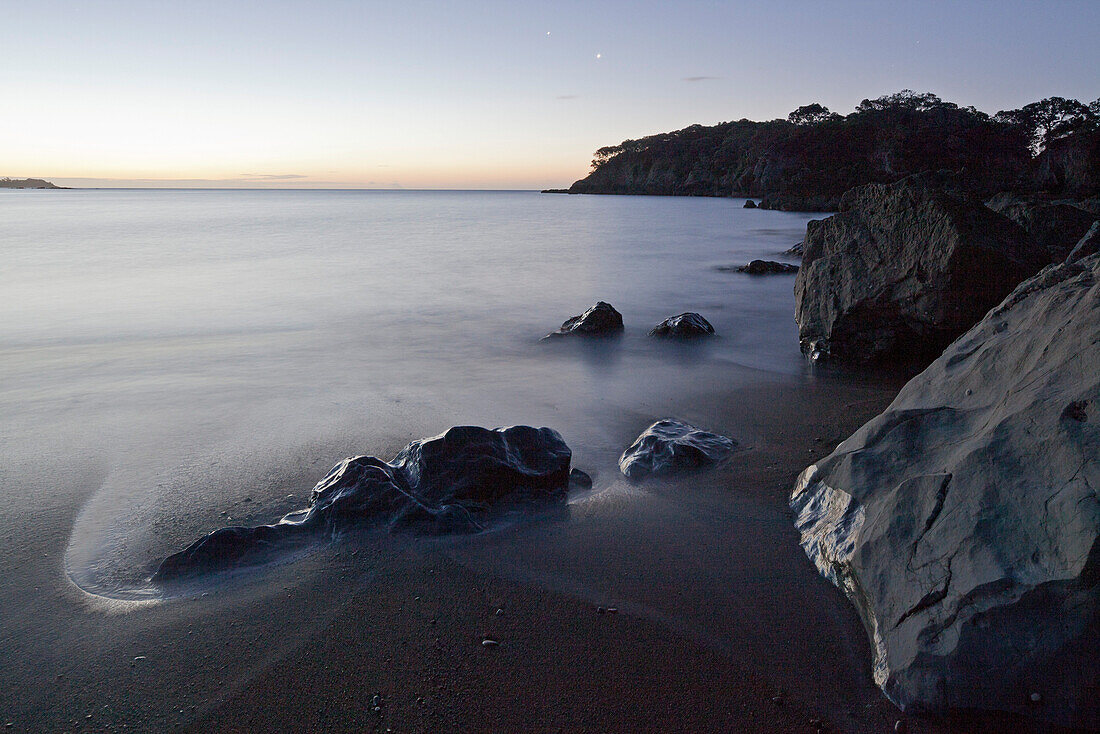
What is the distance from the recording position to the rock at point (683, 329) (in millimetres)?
9031

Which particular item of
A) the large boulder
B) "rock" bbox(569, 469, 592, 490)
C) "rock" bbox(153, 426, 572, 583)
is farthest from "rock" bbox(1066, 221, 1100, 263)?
"rock" bbox(153, 426, 572, 583)

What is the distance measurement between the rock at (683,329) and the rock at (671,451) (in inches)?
163

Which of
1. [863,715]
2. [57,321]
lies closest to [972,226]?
[863,715]

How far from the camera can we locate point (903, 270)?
6484 millimetres

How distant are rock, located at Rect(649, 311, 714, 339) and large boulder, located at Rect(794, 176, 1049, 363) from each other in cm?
142

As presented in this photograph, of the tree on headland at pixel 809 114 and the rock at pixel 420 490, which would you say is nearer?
the rock at pixel 420 490

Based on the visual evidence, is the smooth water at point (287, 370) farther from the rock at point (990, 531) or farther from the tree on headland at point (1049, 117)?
the tree on headland at point (1049, 117)

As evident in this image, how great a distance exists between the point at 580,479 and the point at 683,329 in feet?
16.8

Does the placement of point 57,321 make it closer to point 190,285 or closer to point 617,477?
point 190,285

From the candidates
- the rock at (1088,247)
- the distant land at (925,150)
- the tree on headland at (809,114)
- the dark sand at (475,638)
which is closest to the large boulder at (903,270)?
the rock at (1088,247)

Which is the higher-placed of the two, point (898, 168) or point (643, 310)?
point (898, 168)

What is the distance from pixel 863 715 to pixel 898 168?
58.3 m

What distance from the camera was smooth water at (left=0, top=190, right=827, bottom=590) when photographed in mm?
4336

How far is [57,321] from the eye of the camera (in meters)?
10.5
